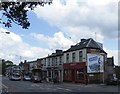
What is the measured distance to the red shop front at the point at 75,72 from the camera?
61.0 metres

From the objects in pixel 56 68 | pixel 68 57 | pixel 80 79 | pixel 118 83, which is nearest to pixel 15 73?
pixel 56 68

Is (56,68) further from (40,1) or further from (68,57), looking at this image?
(40,1)

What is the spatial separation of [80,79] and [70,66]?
5.59 meters

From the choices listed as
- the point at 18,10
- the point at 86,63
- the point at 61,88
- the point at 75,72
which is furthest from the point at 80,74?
the point at 18,10

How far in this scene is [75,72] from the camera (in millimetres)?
64562

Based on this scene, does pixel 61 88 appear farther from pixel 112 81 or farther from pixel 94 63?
pixel 94 63

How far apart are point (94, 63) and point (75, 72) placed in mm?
5764

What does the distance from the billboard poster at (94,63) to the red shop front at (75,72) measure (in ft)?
3.84

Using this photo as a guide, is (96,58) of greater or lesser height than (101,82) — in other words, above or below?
above

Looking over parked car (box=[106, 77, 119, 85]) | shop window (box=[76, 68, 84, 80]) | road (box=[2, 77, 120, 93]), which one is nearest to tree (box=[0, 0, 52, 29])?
road (box=[2, 77, 120, 93])

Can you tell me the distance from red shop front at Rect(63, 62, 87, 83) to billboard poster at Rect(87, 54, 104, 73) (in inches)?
46.1

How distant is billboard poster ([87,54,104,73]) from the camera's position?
196 feet

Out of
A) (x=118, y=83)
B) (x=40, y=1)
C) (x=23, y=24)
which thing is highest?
(x=40, y=1)

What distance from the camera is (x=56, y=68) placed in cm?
7688
